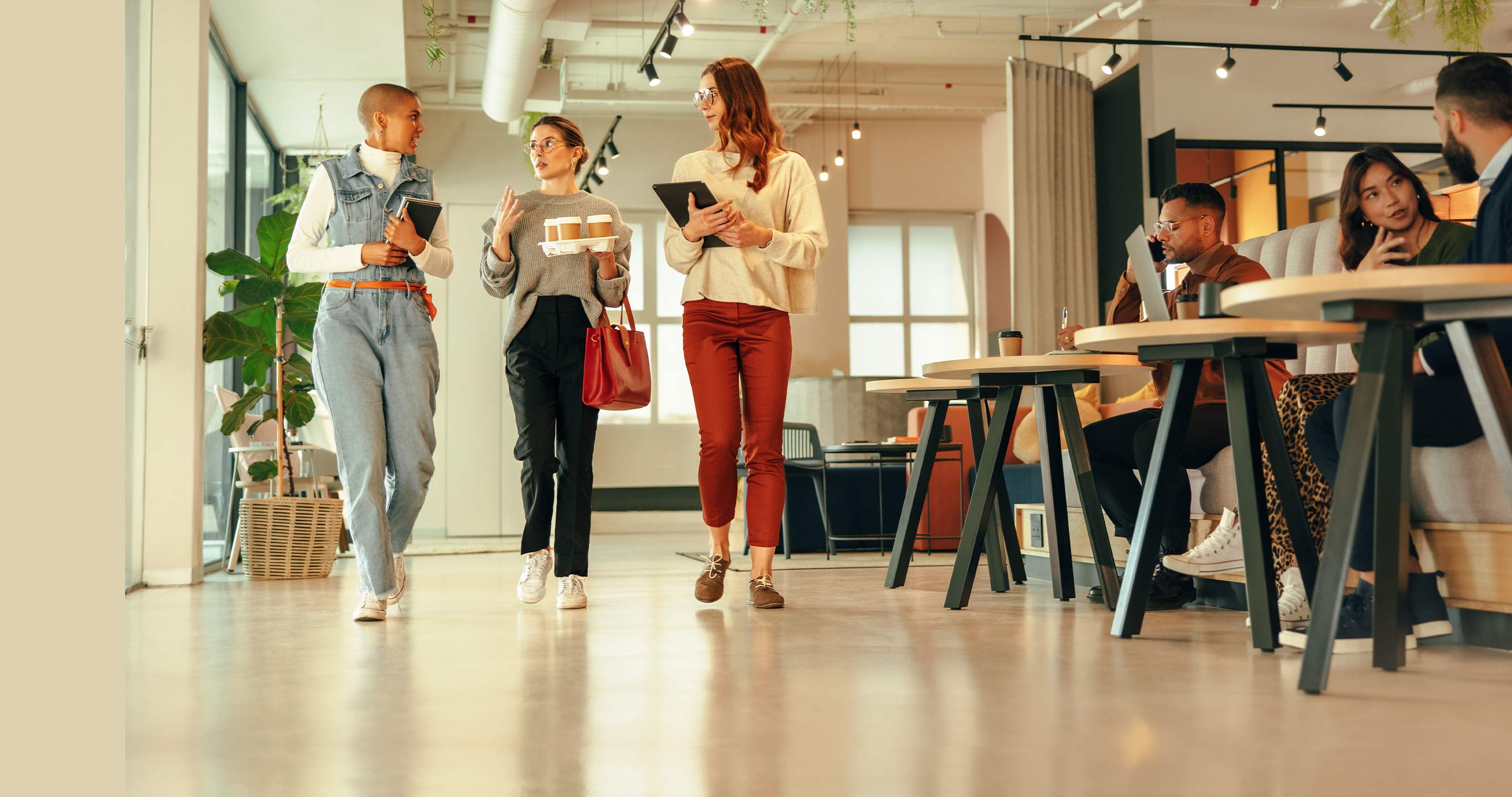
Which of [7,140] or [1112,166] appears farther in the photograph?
[1112,166]

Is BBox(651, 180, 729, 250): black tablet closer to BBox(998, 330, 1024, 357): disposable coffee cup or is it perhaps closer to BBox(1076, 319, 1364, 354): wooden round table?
BBox(998, 330, 1024, 357): disposable coffee cup

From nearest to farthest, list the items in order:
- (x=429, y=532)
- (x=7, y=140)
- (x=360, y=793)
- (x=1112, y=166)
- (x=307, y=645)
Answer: (x=360, y=793) → (x=7, y=140) → (x=307, y=645) → (x=429, y=532) → (x=1112, y=166)

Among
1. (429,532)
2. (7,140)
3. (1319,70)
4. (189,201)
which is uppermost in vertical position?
(1319,70)

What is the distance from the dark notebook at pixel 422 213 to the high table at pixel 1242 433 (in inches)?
62.9

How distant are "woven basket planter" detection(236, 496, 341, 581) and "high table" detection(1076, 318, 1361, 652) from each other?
3.31m

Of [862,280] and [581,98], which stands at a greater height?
[581,98]

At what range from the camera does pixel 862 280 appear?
11375 mm

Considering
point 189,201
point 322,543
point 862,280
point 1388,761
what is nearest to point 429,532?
point 322,543

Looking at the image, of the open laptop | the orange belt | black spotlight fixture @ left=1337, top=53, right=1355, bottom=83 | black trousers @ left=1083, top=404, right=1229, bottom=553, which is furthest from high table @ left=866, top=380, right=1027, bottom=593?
black spotlight fixture @ left=1337, top=53, right=1355, bottom=83

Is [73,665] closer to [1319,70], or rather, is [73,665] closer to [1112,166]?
[1112,166]

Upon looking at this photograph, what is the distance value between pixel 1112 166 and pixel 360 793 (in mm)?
8198

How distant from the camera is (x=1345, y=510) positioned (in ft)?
6.20

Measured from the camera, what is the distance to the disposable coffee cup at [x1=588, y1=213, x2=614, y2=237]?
10.2ft

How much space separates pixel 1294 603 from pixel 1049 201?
638cm
